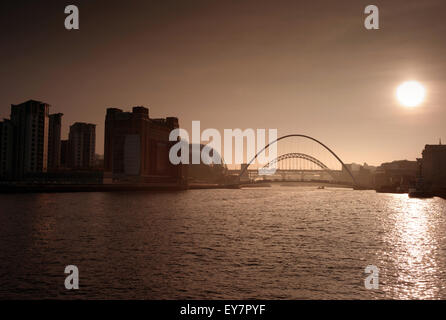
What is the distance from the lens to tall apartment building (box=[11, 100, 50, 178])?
15712cm

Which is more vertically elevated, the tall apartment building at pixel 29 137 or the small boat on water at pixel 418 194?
the tall apartment building at pixel 29 137

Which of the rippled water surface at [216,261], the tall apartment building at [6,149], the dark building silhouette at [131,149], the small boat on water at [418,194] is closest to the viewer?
the rippled water surface at [216,261]

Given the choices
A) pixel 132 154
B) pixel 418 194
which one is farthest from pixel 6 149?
pixel 418 194

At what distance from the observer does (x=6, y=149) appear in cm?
15512

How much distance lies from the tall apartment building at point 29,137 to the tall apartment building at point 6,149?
5.36 feet

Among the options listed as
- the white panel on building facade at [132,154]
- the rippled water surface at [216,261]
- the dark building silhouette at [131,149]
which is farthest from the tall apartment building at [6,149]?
the rippled water surface at [216,261]

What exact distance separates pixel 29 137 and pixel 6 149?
9469mm

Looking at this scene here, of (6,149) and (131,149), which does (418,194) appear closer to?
(131,149)

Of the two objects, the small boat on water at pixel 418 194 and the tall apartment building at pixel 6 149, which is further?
the tall apartment building at pixel 6 149

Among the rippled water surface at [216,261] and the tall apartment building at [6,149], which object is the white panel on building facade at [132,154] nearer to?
the tall apartment building at [6,149]

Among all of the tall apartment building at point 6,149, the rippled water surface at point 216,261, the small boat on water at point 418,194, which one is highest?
the tall apartment building at point 6,149

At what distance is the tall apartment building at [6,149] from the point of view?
154625 mm

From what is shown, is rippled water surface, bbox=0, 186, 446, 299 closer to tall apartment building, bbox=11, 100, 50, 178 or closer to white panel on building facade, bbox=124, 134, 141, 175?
tall apartment building, bbox=11, 100, 50, 178

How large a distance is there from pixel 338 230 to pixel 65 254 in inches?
1127
